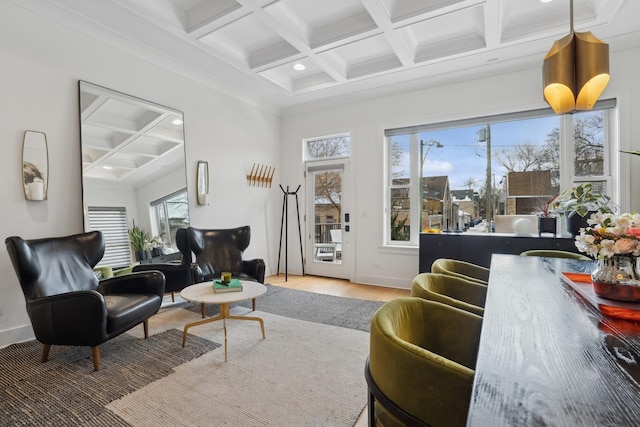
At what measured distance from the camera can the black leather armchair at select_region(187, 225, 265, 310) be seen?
146 inches

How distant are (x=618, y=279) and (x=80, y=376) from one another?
3.09 m

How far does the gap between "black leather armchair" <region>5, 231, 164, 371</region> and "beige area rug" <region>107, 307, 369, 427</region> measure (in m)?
0.57

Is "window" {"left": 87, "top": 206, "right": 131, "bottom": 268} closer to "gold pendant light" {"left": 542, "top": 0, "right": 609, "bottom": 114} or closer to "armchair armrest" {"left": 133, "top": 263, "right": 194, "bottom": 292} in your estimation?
"armchair armrest" {"left": 133, "top": 263, "right": 194, "bottom": 292}

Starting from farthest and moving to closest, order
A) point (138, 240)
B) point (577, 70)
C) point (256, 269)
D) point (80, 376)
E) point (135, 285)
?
1. point (256, 269)
2. point (138, 240)
3. point (135, 285)
4. point (80, 376)
5. point (577, 70)

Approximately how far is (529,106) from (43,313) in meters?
5.32

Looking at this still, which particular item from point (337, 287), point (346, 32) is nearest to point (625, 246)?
point (346, 32)

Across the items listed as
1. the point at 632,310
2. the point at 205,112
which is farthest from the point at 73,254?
the point at 632,310

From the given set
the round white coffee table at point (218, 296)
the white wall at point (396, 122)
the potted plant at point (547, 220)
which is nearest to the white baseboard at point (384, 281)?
the white wall at point (396, 122)

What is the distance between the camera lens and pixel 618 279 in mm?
1264

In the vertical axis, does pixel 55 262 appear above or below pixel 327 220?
below

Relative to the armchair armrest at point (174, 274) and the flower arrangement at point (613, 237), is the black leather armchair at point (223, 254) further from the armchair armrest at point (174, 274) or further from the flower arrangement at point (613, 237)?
the flower arrangement at point (613, 237)

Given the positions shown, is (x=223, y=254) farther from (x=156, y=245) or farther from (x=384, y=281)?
(x=384, y=281)

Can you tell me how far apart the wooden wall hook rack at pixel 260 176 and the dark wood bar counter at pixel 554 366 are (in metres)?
4.39

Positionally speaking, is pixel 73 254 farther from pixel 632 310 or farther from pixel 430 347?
pixel 632 310
